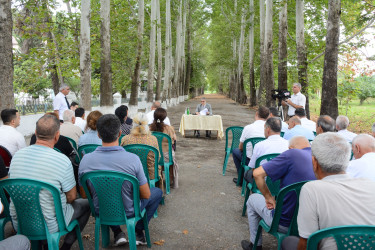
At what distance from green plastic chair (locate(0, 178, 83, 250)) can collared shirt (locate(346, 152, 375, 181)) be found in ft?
8.94

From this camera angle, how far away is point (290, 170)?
2.91 m

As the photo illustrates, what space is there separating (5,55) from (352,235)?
626 centimetres

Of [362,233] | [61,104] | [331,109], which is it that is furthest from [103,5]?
[362,233]

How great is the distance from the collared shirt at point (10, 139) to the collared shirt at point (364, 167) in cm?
398

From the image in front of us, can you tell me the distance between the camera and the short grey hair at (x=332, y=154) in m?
2.11

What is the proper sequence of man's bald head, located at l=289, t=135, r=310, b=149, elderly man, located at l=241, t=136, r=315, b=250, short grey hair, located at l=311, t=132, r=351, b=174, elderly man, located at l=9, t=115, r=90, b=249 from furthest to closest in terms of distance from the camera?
man's bald head, located at l=289, t=135, r=310, b=149, elderly man, located at l=241, t=136, r=315, b=250, elderly man, located at l=9, t=115, r=90, b=249, short grey hair, located at l=311, t=132, r=351, b=174

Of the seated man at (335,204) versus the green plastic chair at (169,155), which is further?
the green plastic chair at (169,155)

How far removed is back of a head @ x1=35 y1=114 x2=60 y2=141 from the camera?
275 cm

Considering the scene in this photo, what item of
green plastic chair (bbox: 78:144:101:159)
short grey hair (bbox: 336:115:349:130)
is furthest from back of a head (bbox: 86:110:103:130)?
short grey hair (bbox: 336:115:349:130)

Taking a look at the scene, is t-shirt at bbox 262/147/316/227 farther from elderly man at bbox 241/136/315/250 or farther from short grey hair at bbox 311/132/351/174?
short grey hair at bbox 311/132/351/174

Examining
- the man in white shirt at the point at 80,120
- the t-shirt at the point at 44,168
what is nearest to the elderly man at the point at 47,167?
the t-shirt at the point at 44,168

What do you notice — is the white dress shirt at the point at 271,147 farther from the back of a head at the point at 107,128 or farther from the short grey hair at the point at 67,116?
the short grey hair at the point at 67,116

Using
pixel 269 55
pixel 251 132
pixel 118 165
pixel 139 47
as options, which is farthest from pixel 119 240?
pixel 269 55

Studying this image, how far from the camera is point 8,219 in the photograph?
9.41ft
